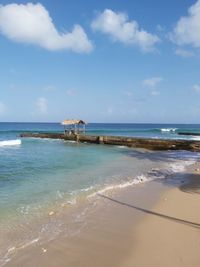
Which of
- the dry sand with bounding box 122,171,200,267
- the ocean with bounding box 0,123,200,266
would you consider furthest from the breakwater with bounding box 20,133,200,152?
the dry sand with bounding box 122,171,200,267

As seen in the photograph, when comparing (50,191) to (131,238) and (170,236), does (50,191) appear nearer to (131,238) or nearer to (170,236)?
(131,238)

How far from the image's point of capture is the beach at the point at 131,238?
6.65 meters

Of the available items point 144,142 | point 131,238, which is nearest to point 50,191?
point 131,238

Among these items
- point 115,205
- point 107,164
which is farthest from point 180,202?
point 107,164

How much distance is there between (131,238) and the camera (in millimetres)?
7906

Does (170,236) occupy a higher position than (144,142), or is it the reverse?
(144,142)

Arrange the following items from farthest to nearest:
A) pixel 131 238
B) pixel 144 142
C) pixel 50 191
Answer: pixel 144 142, pixel 50 191, pixel 131 238

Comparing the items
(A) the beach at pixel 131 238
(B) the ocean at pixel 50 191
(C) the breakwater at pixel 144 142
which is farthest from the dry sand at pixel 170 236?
(C) the breakwater at pixel 144 142

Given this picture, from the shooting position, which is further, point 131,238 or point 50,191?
point 50,191

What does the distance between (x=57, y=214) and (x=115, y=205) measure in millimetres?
2051

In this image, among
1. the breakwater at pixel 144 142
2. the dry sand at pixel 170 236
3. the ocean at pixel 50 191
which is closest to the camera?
the dry sand at pixel 170 236

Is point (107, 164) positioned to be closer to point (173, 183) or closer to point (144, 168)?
point (144, 168)

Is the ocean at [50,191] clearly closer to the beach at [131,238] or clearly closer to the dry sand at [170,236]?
the beach at [131,238]

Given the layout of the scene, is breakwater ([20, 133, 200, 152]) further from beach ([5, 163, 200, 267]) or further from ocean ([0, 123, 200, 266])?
beach ([5, 163, 200, 267])
